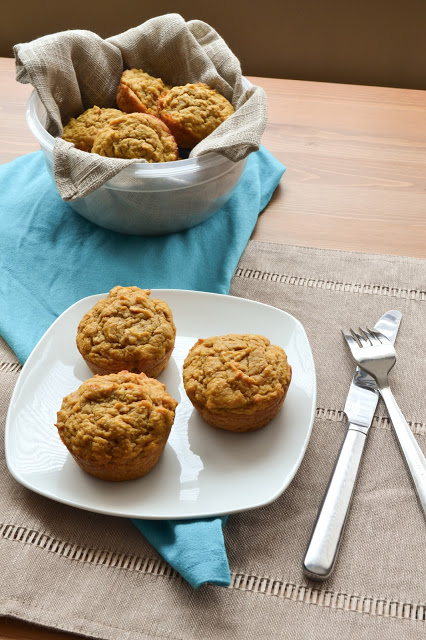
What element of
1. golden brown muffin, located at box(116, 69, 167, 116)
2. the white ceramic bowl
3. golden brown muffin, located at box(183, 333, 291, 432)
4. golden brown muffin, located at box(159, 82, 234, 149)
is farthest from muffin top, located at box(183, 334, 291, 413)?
golden brown muffin, located at box(116, 69, 167, 116)

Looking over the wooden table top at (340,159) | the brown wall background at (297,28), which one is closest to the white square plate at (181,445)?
the wooden table top at (340,159)

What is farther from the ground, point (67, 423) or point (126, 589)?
point (67, 423)

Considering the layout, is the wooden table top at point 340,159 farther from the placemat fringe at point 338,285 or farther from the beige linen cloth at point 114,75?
the beige linen cloth at point 114,75

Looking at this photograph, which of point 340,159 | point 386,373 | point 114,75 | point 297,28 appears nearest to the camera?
point 386,373

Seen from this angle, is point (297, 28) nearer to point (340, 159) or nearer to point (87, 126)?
point (340, 159)

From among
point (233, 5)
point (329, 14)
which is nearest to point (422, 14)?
point (329, 14)

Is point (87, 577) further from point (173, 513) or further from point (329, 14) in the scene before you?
point (329, 14)

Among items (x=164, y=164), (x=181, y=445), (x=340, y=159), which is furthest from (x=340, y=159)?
(x=181, y=445)
